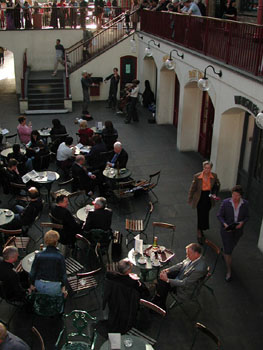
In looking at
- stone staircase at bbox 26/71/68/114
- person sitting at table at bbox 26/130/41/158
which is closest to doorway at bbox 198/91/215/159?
person sitting at table at bbox 26/130/41/158

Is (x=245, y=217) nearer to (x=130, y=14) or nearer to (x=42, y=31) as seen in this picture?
(x=130, y=14)

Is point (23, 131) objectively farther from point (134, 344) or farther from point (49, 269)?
point (134, 344)

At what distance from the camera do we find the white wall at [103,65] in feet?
69.9

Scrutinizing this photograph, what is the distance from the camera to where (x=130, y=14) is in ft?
68.8

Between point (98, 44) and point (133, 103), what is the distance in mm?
5773

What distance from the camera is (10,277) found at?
21.2 feet

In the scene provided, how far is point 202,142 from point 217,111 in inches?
130

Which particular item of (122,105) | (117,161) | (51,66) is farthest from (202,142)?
(51,66)

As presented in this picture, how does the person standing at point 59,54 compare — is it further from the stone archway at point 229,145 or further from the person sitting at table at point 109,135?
the stone archway at point 229,145

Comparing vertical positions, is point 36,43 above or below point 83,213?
above

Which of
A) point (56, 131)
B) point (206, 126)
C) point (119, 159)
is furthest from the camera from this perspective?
point (206, 126)

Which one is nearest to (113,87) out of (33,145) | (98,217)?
(33,145)

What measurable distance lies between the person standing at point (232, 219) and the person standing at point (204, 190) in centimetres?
79

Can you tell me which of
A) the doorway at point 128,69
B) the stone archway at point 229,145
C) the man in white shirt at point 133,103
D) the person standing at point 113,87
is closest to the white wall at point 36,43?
the doorway at point 128,69
